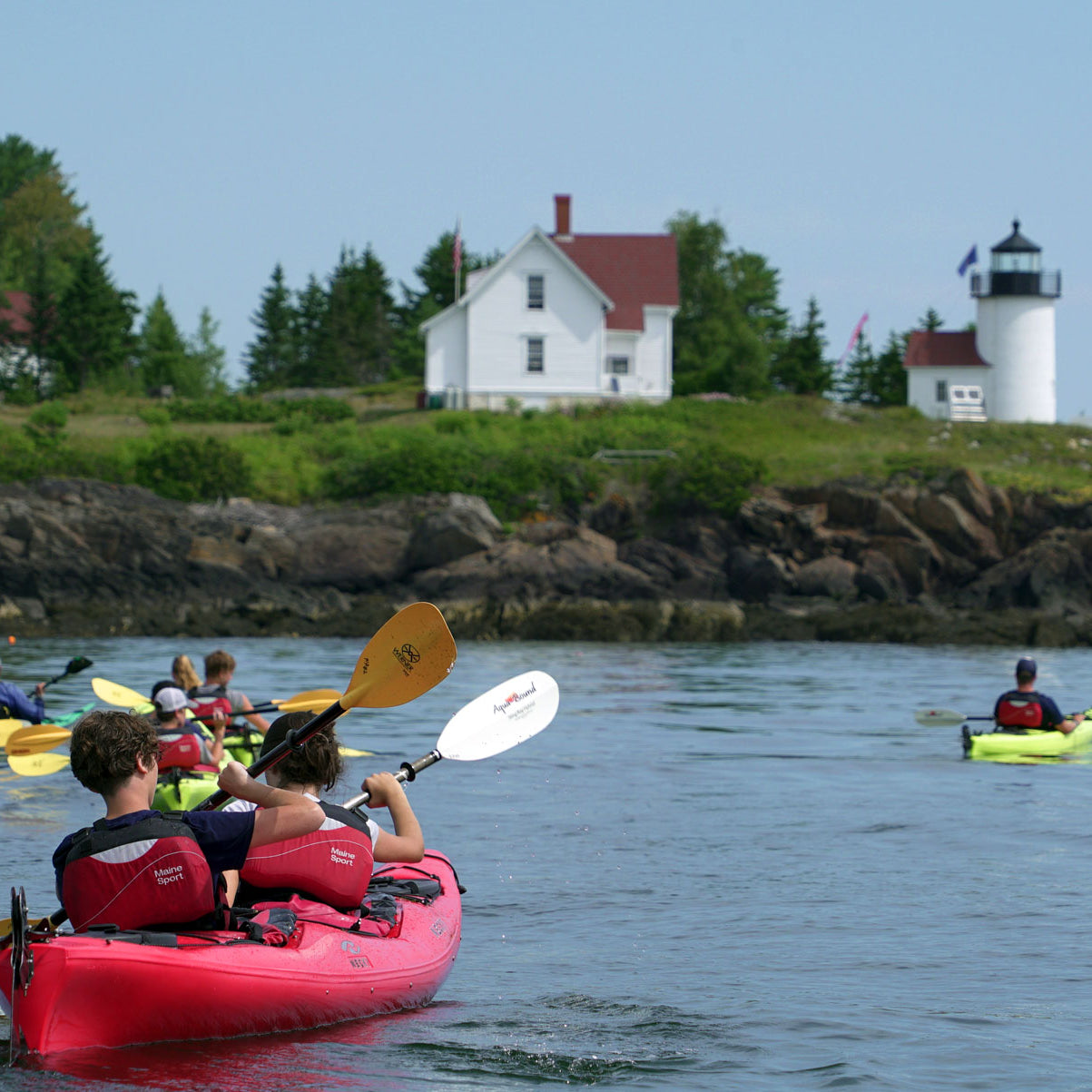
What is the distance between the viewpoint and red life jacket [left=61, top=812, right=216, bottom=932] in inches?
206

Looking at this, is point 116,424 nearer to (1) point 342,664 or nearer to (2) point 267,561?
(2) point 267,561

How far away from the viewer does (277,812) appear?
5484mm

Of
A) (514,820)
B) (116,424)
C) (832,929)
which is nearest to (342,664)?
(514,820)

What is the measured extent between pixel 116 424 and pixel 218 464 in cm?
788

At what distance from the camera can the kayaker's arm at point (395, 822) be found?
632cm

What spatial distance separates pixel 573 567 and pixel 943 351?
74.8ft

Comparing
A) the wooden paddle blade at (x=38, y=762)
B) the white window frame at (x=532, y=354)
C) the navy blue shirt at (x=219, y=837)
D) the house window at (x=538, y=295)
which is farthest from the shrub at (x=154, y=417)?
the navy blue shirt at (x=219, y=837)

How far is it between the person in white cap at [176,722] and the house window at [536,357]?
39729 millimetres

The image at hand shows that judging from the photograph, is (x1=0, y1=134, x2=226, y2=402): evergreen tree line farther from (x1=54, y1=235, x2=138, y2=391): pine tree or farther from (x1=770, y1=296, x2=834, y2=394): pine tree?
(x1=770, y1=296, x2=834, y2=394): pine tree

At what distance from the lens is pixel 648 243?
53344mm

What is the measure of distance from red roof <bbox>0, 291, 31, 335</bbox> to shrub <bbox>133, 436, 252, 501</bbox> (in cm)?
1827

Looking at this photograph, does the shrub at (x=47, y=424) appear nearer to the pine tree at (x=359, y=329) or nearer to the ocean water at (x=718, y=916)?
the pine tree at (x=359, y=329)

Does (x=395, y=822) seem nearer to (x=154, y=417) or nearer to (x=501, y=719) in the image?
(x=501, y=719)

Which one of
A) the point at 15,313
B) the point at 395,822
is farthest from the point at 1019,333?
the point at 395,822
